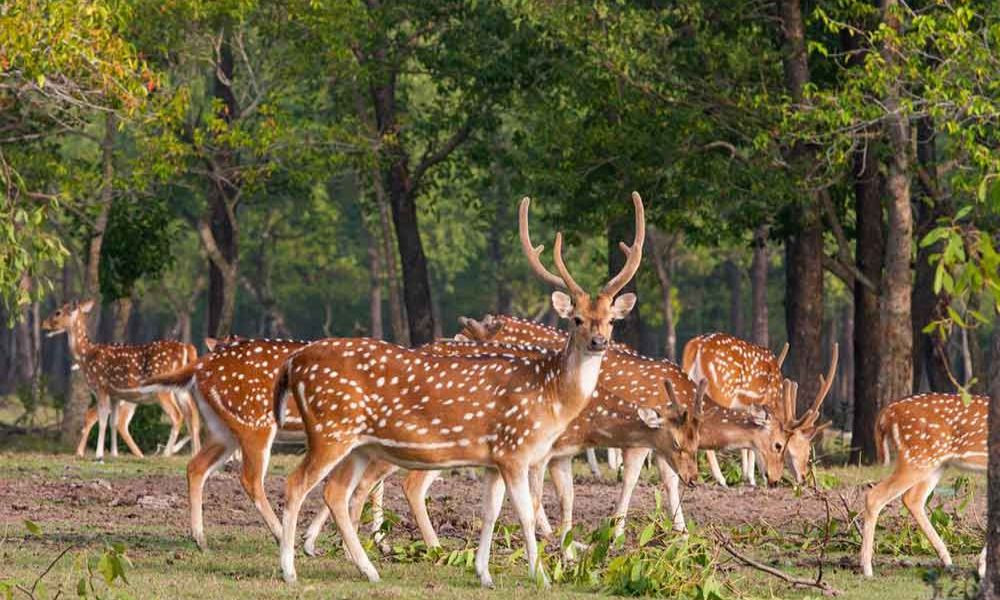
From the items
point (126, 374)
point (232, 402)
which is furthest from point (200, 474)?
point (126, 374)

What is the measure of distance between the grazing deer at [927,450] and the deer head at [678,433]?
50.9 inches

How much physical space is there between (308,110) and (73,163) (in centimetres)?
867

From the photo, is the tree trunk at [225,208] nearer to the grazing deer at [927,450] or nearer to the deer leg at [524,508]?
the grazing deer at [927,450]

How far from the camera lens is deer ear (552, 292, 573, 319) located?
11.2m

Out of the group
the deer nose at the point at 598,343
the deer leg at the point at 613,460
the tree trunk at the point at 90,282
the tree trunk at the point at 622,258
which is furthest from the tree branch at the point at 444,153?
the deer nose at the point at 598,343

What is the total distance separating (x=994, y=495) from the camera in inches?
320

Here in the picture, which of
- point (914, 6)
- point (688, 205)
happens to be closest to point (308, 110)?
point (688, 205)

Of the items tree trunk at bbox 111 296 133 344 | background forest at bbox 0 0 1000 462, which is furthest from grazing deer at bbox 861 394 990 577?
tree trunk at bbox 111 296 133 344

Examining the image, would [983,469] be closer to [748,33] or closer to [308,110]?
[748,33]

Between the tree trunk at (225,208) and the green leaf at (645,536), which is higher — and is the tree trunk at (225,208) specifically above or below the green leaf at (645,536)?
above

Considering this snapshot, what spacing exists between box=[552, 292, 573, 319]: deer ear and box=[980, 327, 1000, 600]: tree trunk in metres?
3.37

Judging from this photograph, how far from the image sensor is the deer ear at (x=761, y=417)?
47.1ft

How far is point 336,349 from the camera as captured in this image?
10.9m

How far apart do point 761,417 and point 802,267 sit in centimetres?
956
